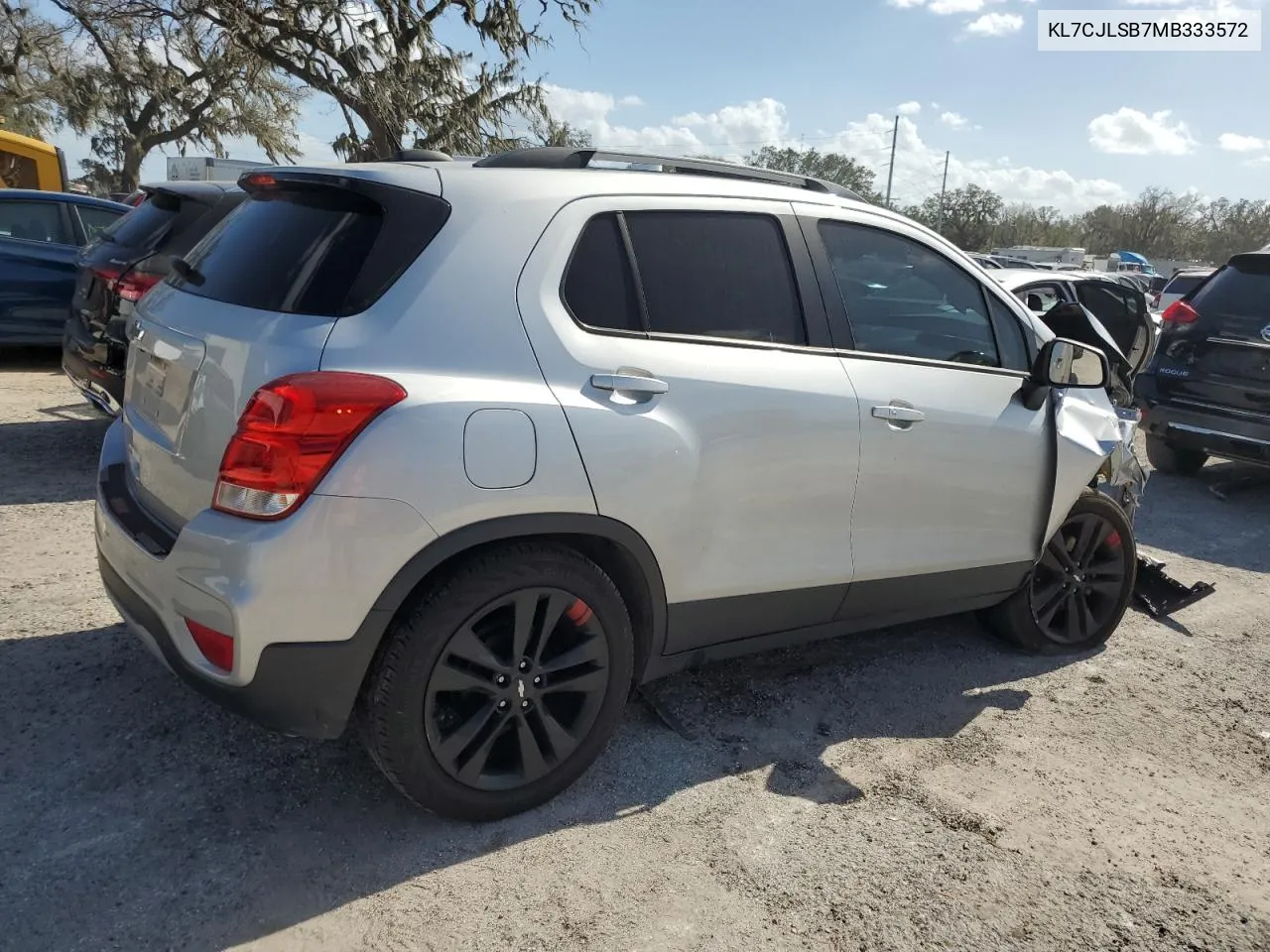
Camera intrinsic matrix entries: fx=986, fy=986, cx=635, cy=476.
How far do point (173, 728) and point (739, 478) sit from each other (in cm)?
201

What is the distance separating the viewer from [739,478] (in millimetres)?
→ 2990

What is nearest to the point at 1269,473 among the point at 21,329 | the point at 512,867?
the point at 512,867

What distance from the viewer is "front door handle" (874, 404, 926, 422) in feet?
10.9

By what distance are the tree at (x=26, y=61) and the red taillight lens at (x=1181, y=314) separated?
86.5 ft

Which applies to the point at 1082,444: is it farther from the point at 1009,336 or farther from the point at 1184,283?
the point at 1184,283

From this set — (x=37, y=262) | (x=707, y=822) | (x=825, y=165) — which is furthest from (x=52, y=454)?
(x=825, y=165)

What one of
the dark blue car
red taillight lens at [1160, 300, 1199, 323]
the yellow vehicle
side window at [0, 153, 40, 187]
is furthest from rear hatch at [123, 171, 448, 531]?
side window at [0, 153, 40, 187]

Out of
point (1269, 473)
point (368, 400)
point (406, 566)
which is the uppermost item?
point (368, 400)

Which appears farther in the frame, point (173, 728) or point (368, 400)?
point (173, 728)

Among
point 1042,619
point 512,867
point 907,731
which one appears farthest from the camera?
point 1042,619

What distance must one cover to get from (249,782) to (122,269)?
405cm

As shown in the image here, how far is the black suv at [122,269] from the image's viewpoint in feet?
18.4

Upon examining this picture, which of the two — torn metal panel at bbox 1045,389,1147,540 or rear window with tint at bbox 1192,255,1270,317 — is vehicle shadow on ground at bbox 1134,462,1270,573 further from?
torn metal panel at bbox 1045,389,1147,540

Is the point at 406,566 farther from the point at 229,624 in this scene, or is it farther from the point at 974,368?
the point at 974,368
